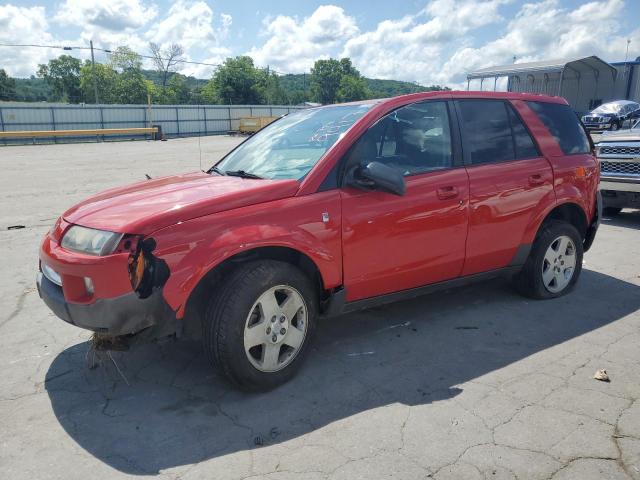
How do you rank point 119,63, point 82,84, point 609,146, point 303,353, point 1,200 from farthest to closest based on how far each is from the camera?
point 82,84 < point 119,63 < point 1,200 < point 609,146 < point 303,353

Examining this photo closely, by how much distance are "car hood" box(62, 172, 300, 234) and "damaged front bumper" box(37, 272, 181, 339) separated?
383mm

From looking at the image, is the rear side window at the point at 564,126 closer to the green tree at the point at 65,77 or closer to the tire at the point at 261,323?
the tire at the point at 261,323

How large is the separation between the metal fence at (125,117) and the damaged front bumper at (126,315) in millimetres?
29706

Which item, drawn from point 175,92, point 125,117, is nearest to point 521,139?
point 125,117

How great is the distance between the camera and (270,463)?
2.54 meters

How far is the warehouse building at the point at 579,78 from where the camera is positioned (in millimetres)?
34906

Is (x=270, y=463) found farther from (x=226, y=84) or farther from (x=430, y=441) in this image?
(x=226, y=84)

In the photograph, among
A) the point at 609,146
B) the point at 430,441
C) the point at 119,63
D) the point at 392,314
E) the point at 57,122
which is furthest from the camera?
the point at 119,63

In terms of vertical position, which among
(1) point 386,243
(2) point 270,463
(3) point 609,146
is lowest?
(2) point 270,463

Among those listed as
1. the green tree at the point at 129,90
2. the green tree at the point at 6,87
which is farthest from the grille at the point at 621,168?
the green tree at the point at 6,87

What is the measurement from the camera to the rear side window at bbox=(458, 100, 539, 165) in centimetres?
414

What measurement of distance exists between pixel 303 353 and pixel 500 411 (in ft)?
4.05

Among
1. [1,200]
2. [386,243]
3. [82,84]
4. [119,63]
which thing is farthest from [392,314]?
[82,84]

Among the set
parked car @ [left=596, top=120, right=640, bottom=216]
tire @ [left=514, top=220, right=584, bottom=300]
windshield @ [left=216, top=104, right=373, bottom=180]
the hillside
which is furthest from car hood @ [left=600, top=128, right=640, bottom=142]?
the hillside
